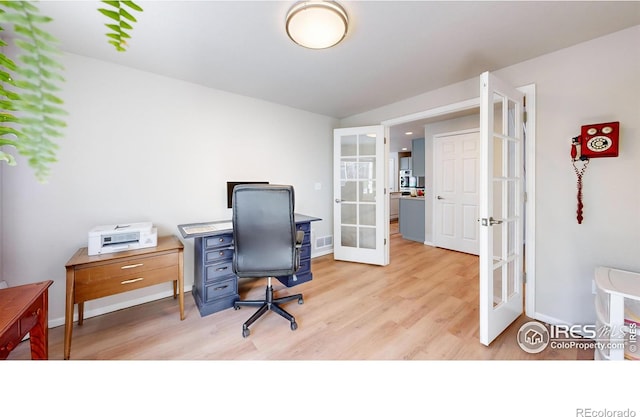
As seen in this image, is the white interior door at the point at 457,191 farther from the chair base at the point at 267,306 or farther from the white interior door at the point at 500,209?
the chair base at the point at 267,306

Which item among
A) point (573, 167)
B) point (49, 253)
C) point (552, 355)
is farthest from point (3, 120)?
point (573, 167)

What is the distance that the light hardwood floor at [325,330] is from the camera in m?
1.58

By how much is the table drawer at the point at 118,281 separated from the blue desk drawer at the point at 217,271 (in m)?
0.24

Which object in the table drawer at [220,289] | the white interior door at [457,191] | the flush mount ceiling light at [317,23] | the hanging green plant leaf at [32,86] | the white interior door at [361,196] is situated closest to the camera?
the hanging green plant leaf at [32,86]

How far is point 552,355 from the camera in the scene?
61.0 inches

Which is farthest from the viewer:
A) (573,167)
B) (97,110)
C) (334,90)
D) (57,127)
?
(334,90)

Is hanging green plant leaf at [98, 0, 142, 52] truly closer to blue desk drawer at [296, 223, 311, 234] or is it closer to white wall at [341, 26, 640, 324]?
blue desk drawer at [296, 223, 311, 234]

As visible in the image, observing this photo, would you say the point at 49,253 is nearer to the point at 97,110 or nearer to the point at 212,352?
the point at 97,110

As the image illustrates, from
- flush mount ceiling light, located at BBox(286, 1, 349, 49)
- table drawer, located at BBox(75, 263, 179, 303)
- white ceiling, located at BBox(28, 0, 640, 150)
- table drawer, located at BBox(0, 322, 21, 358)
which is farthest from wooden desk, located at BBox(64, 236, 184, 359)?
flush mount ceiling light, located at BBox(286, 1, 349, 49)

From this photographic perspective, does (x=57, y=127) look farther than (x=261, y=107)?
No

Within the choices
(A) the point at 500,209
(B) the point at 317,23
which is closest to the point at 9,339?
(B) the point at 317,23

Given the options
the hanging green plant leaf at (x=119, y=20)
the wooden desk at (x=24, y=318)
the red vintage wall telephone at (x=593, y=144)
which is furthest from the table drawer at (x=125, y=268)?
the red vintage wall telephone at (x=593, y=144)

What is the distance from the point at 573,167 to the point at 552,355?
1.37 m

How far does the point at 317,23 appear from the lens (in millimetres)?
1402
